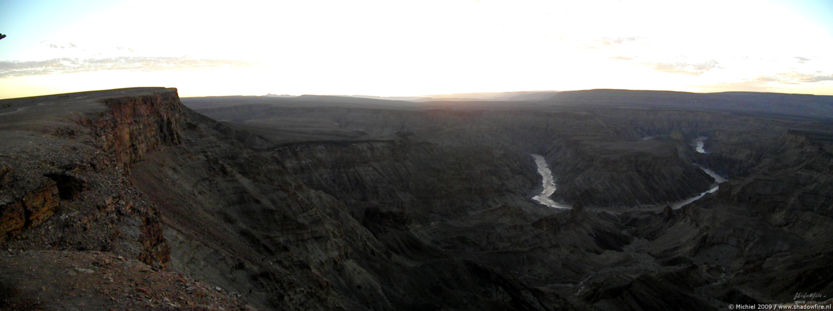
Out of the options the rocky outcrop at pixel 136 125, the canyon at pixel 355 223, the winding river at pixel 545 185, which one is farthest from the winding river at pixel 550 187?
the rocky outcrop at pixel 136 125

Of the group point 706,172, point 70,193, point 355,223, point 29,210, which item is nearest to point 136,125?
point 70,193

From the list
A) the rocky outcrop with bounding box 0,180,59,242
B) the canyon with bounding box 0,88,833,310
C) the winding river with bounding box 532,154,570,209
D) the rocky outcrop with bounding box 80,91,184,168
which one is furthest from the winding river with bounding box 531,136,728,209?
the rocky outcrop with bounding box 0,180,59,242

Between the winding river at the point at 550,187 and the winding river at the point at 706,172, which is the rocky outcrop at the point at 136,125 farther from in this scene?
the winding river at the point at 706,172

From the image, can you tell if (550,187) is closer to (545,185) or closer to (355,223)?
(545,185)

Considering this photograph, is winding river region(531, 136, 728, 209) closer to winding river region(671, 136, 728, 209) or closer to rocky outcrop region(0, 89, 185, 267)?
winding river region(671, 136, 728, 209)

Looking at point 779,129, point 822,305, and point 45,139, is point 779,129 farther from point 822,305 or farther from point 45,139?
point 45,139

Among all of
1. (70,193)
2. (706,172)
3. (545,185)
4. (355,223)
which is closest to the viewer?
(70,193)
